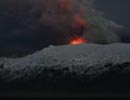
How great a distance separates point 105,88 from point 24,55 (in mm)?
580

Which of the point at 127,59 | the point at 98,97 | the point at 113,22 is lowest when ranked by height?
the point at 98,97

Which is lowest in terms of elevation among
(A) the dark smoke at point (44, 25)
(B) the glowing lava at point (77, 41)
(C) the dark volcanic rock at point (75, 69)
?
(C) the dark volcanic rock at point (75, 69)

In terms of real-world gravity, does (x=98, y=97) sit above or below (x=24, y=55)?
below

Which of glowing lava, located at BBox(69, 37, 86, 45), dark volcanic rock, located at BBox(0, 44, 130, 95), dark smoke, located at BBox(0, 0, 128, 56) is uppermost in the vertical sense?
dark smoke, located at BBox(0, 0, 128, 56)

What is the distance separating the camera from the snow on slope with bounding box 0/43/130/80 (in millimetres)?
3602

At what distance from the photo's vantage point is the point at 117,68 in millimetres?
3590

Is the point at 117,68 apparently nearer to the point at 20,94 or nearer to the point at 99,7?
the point at 99,7

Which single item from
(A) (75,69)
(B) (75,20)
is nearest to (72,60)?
(A) (75,69)

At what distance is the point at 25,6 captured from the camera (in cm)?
371

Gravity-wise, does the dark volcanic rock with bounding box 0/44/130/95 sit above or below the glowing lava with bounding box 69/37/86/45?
below

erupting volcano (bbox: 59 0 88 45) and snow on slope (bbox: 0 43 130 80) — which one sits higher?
erupting volcano (bbox: 59 0 88 45)

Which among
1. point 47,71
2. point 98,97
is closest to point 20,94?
point 47,71

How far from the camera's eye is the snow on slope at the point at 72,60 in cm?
360

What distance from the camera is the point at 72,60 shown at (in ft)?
11.9
